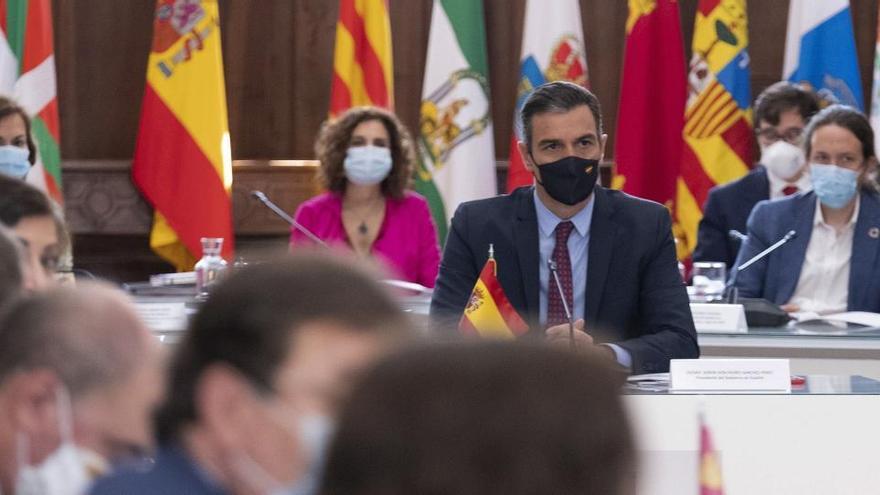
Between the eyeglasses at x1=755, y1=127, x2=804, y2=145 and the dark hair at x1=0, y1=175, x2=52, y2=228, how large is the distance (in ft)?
14.0

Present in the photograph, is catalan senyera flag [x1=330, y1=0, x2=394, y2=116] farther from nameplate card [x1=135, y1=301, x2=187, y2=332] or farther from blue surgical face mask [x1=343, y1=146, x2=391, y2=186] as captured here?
nameplate card [x1=135, y1=301, x2=187, y2=332]

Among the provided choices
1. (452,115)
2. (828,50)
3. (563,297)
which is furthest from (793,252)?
(452,115)

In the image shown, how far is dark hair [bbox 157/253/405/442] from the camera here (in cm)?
109

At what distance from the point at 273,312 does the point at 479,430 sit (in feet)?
1.33

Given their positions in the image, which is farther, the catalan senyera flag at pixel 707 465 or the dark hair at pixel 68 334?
the catalan senyera flag at pixel 707 465

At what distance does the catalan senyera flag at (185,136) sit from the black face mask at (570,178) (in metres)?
3.55

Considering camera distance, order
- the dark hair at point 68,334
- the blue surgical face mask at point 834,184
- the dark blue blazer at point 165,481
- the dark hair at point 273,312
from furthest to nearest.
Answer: the blue surgical face mask at point 834,184, the dark hair at point 68,334, the dark blue blazer at point 165,481, the dark hair at point 273,312

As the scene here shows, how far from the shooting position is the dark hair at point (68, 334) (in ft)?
4.40

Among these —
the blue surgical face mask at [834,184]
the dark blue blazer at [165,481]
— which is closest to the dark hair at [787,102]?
the blue surgical face mask at [834,184]

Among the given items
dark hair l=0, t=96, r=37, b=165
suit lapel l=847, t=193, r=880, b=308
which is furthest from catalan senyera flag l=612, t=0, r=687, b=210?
dark hair l=0, t=96, r=37, b=165

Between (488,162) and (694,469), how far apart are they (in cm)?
447

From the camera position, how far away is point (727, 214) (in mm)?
6078

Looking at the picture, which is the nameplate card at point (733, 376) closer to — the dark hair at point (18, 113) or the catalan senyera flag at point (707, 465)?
the catalan senyera flag at point (707, 465)

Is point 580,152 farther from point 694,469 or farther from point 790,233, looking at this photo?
point 790,233
